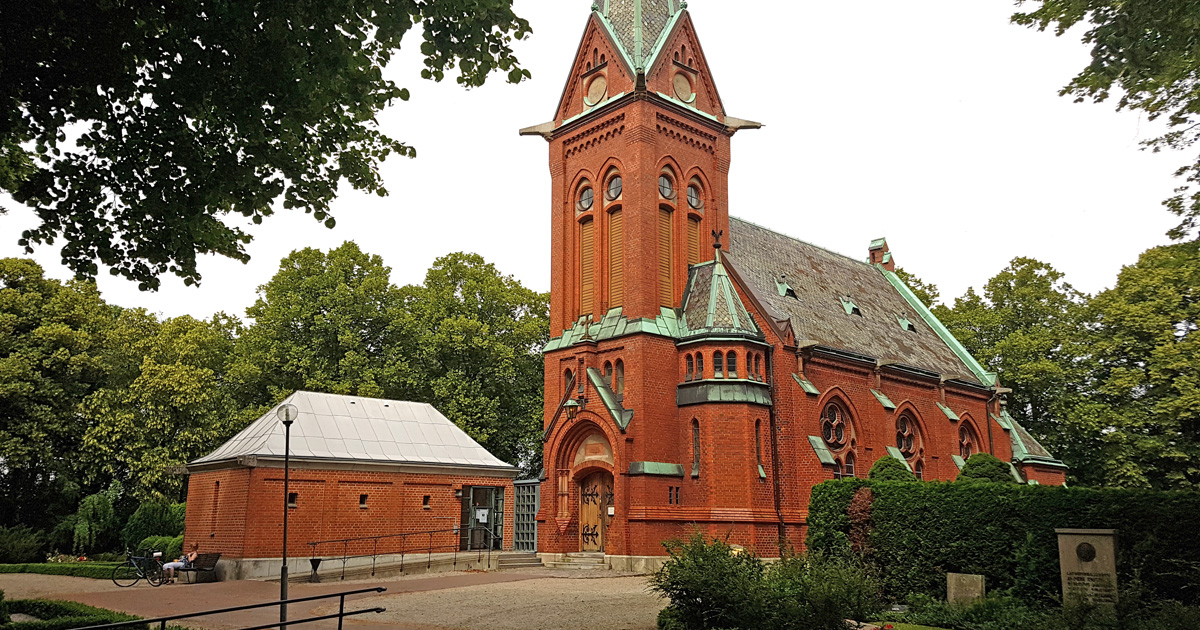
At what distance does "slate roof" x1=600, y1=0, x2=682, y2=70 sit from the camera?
30.8 m

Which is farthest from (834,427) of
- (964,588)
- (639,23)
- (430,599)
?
(430,599)

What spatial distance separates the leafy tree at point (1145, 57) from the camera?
36.3ft

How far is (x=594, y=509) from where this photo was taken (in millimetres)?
28500

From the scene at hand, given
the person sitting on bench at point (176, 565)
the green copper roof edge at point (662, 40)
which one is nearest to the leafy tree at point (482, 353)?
the green copper roof edge at point (662, 40)

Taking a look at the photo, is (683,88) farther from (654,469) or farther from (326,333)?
(326,333)

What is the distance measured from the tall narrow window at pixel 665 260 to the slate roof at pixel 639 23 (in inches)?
204

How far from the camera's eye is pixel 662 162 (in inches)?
1185

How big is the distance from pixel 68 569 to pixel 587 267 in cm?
1860

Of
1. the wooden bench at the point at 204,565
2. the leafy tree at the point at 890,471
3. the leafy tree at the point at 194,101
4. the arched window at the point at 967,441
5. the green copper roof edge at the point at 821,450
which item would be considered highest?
the leafy tree at the point at 194,101

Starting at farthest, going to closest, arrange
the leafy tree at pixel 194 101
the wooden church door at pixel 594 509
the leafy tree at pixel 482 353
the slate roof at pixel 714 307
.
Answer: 1. the leafy tree at pixel 482 353
2. the wooden church door at pixel 594 509
3. the slate roof at pixel 714 307
4. the leafy tree at pixel 194 101

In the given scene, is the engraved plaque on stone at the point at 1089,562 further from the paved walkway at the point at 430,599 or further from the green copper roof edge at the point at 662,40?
the green copper roof edge at the point at 662,40

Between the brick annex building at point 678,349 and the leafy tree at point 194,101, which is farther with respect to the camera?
the brick annex building at point 678,349

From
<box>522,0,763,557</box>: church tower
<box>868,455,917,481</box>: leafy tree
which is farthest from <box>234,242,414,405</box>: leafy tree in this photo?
<box>868,455,917,481</box>: leafy tree

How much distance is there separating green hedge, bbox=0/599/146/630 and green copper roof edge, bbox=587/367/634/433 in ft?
49.6
